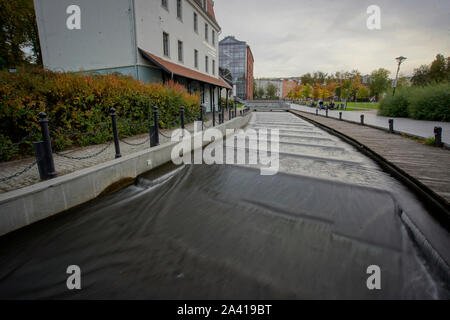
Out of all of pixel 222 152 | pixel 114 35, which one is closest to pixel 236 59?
pixel 114 35

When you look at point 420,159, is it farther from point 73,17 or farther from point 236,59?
point 236,59

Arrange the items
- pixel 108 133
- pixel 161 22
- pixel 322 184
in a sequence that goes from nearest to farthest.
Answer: pixel 322 184, pixel 108 133, pixel 161 22

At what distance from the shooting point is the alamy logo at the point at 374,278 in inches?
94.4

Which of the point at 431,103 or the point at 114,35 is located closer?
the point at 114,35

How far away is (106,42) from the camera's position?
550 inches

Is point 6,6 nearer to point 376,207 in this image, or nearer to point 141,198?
point 141,198

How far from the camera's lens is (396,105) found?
19.6 m

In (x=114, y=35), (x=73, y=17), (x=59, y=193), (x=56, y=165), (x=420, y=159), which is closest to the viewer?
(x=59, y=193)

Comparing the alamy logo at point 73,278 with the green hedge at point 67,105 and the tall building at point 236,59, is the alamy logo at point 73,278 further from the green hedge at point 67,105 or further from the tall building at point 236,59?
the tall building at point 236,59

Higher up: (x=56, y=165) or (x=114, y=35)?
(x=114, y=35)

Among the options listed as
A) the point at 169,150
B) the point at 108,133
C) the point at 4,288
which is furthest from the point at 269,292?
the point at 108,133

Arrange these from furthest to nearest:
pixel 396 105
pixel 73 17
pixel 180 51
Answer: pixel 396 105
pixel 180 51
pixel 73 17

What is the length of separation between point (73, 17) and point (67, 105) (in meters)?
13.6

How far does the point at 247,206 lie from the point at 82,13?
17.3m
